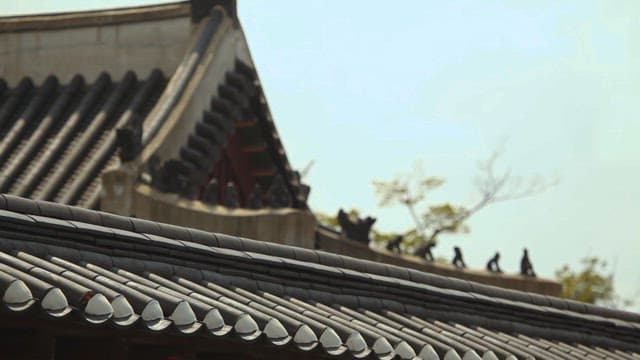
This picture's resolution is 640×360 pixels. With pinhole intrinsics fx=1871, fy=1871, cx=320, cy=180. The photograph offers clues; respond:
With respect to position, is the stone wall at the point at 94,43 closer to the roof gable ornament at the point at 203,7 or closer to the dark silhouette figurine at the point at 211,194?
the roof gable ornament at the point at 203,7

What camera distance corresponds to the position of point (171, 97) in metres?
24.5

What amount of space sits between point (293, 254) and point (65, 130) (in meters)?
13.0

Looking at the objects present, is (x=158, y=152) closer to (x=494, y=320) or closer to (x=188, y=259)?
(x=494, y=320)

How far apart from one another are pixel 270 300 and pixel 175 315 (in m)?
2.37

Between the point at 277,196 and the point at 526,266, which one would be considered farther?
the point at 526,266

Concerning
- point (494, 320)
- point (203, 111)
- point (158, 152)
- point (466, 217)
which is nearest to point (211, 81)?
point (203, 111)

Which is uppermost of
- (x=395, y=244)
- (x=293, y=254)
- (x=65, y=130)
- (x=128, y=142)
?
(x=65, y=130)

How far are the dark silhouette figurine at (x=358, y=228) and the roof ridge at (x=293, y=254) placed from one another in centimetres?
839

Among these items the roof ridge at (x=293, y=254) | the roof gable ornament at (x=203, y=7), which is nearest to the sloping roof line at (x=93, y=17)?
the roof gable ornament at (x=203, y=7)

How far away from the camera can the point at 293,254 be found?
42.2 ft

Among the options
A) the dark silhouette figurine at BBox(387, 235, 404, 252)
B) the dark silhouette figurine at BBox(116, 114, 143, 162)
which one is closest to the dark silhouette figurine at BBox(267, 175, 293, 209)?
the dark silhouette figurine at BBox(116, 114, 143, 162)

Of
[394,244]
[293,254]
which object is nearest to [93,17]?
[394,244]

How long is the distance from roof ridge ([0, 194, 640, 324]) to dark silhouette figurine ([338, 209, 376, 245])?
27.5ft

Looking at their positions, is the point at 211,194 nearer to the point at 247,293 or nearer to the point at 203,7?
the point at 203,7
